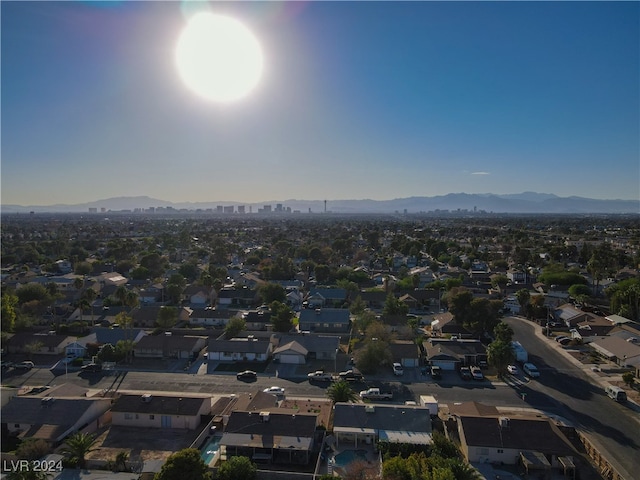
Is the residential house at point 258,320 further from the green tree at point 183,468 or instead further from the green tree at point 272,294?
the green tree at point 183,468

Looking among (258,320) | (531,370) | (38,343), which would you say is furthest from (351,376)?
(38,343)

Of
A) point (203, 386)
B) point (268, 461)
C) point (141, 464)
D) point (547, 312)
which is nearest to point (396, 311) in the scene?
point (547, 312)

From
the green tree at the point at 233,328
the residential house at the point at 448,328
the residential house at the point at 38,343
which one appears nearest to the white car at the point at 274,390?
the green tree at the point at 233,328

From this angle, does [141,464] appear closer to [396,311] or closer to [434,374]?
[434,374]

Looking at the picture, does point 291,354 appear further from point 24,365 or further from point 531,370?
point 24,365

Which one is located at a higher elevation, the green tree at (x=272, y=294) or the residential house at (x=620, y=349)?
the green tree at (x=272, y=294)
